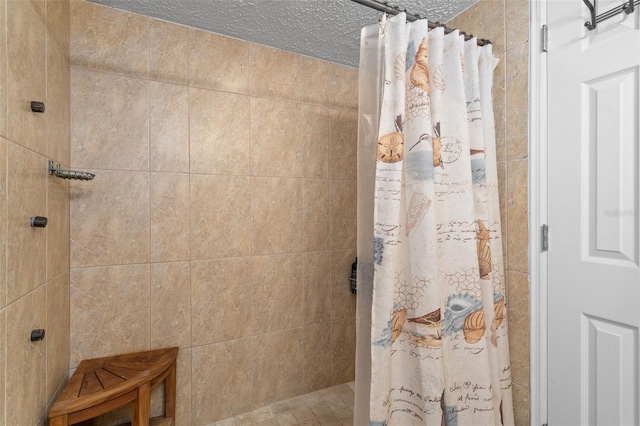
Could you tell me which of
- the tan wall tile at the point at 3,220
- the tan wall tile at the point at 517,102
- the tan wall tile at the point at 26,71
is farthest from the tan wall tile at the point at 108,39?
the tan wall tile at the point at 517,102

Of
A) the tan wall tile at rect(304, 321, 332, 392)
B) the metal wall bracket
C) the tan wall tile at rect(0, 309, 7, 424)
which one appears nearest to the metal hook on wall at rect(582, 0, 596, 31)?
the metal wall bracket

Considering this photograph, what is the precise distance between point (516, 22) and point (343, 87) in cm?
106

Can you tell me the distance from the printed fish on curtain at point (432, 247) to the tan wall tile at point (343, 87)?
3.07ft

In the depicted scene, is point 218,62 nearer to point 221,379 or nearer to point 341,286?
point 341,286

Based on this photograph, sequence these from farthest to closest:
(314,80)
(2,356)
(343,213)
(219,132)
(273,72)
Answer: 1. (343,213)
2. (314,80)
3. (273,72)
4. (219,132)
5. (2,356)

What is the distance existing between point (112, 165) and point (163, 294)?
721 mm

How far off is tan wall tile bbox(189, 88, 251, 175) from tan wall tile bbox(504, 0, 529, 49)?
1371 mm

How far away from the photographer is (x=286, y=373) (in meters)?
1.89

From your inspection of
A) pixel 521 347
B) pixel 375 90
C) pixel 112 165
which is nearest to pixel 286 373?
pixel 521 347

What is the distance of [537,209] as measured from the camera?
3.97ft

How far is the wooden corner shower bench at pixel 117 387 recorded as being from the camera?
111cm

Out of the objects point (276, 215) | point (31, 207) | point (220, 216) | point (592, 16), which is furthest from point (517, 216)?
point (31, 207)

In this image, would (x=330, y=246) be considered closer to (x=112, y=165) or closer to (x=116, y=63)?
(x=112, y=165)

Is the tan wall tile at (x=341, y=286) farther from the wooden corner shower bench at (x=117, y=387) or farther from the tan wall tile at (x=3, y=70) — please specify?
the tan wall tile at (x=3, y=70)
